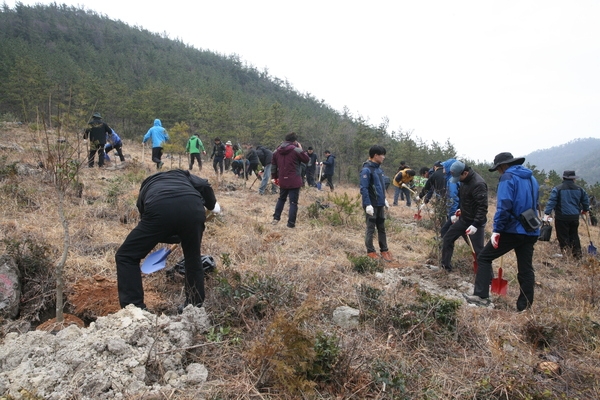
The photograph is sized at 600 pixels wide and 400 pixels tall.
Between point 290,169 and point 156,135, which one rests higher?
point 156,135

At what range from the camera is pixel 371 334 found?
2.75 metres

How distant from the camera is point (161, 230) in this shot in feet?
8.66

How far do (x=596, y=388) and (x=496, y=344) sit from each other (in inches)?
22.9

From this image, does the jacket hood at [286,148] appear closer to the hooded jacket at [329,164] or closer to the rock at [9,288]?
the rock at [9,288]

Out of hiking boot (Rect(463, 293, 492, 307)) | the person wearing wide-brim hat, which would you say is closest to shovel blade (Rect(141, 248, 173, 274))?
hiking boot (Rect(463, 293, 492, 307))

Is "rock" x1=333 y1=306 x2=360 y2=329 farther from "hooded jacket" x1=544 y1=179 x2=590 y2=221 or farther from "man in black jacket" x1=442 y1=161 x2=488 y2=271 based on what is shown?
"hooded jacket" x1=544 y1=179 x2=590 y2=221

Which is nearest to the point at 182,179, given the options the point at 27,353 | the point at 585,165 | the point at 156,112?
the point at 27,353

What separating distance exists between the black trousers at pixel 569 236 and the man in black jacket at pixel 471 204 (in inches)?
131

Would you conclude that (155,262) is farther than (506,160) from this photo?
No

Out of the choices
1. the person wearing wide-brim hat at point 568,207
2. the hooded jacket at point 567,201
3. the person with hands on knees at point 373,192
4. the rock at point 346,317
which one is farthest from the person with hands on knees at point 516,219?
the hooded jacket at point 567,201

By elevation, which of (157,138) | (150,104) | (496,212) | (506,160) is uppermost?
(150,104)

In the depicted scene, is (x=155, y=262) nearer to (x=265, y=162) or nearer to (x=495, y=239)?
(x=495, y=239)

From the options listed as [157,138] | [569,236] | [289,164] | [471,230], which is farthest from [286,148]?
[569,236]

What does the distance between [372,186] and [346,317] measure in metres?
2.68
